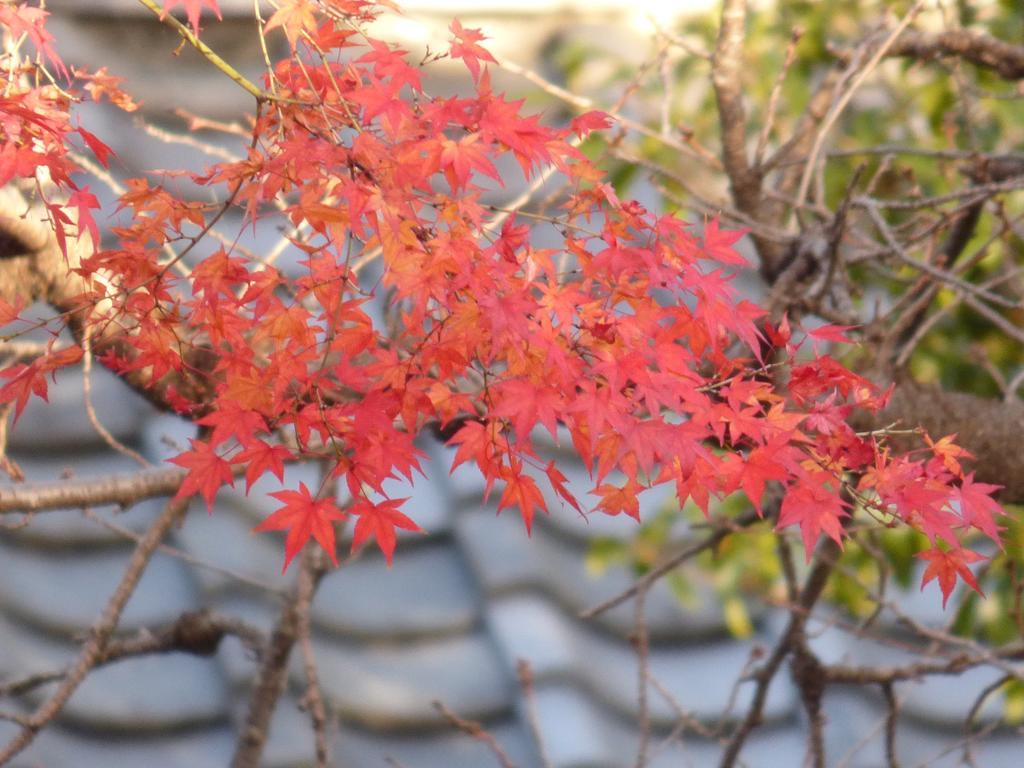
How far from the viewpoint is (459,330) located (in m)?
0.98

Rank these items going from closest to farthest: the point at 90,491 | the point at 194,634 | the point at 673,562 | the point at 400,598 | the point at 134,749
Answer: the point at 90,491 → the point at 673,562 → the point at 194,634 → the point at 134,749 → the point at 400,598

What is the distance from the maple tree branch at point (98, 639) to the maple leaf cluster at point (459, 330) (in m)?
0.39

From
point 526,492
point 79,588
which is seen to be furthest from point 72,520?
point 526,492

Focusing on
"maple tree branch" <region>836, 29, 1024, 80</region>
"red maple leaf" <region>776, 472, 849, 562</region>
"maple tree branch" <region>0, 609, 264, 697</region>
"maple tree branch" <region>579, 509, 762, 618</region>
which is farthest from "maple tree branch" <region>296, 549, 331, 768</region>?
"maple tree branch" <region>836, 29, 1024, 80</region>

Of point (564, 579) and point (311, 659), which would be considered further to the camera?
point (564, 579)

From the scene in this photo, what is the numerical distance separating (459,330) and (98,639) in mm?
760

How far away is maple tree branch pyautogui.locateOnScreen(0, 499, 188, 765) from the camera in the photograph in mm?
1323

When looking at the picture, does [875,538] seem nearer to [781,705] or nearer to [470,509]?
[781,705]

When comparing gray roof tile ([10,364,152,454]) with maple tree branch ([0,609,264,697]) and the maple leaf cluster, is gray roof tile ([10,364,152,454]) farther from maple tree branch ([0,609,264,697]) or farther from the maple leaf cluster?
the maple leaf cluster

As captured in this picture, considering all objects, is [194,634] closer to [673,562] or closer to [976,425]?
[673,562]

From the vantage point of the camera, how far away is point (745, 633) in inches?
97.7

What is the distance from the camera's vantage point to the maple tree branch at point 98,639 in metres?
1.32

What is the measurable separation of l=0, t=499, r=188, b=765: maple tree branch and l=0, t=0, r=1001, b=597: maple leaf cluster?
386 millimetres

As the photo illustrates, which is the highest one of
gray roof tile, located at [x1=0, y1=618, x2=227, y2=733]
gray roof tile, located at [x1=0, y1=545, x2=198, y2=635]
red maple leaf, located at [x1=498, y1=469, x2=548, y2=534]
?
gray roof tile, located at [x1=0, y1=545, x2=198, y2=635]
